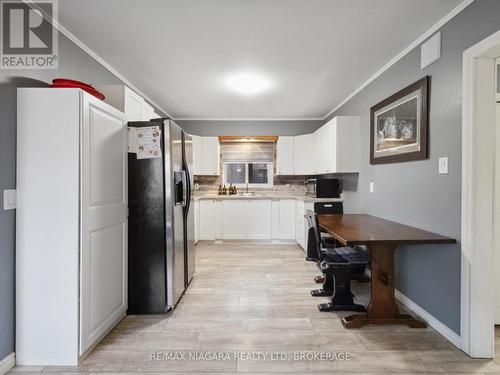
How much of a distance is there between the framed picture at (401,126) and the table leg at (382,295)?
929 mm

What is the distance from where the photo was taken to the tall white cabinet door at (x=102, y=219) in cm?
182

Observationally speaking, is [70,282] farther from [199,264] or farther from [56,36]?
[199,264]

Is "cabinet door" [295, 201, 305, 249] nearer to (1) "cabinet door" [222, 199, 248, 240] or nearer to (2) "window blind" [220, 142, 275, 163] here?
(1) "cabinet door" [222, 199, 248, 240]

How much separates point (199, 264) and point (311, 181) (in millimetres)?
2450

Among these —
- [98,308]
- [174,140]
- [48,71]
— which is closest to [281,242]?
[174,140]

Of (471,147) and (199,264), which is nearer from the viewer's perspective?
(471,147)

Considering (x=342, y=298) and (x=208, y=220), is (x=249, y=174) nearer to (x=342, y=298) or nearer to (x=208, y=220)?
(x=208, y=220)

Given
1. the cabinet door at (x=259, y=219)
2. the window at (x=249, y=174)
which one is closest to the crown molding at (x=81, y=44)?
the window at (x=249, y=174)

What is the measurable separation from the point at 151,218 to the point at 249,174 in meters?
3.39

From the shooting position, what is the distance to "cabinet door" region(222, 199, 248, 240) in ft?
16.8

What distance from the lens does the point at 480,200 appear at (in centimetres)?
187

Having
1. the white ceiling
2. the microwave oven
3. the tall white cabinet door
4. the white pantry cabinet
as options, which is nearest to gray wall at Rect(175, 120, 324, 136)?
the microwave oven

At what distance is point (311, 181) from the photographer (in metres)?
4.99

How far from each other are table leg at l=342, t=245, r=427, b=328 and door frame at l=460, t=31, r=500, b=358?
463 millimetres
